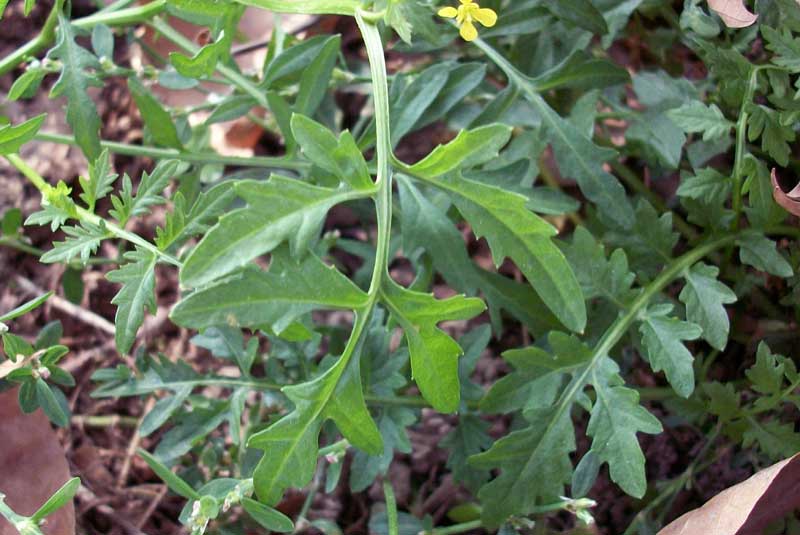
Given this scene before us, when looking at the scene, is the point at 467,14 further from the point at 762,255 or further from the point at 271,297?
the point at 762,255

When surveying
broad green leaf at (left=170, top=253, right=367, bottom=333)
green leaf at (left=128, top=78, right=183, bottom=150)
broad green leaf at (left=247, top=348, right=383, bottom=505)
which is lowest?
broad green leaf at (left=247, top=348, right=383, bottom=505)

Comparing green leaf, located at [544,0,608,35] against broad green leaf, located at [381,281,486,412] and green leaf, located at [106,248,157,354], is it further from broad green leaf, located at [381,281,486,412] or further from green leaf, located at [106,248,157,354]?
green leaf, located at [106,248,157,354]

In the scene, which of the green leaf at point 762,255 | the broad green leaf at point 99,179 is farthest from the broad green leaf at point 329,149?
the green leaf at point 762,255

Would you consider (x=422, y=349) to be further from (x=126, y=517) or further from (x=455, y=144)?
(x=126, y=517)

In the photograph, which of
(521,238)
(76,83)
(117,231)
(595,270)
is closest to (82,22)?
(76,83)

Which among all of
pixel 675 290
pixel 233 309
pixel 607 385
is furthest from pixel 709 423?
pixel 233 309

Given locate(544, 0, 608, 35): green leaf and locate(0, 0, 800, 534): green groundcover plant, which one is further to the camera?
locate(544, 0, 608, 35): green leaf

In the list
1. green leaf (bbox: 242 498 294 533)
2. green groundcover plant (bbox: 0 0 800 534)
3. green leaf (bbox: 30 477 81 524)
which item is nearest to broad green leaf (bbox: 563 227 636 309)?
green groundcover plant (bbox: 0 0 800 534)

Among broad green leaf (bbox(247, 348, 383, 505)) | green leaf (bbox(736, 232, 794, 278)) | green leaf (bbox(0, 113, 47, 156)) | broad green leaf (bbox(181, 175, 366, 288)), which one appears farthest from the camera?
green leaf (bbox(736, 232, 794, 278))

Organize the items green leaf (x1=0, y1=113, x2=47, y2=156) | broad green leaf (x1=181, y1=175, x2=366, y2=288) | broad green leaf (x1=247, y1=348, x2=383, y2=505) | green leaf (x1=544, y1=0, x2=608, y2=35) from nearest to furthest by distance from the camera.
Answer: broad green leaf (x1=181, y1=175, x2=366, y2=288) < broad green leaf (x1=247, y1=348, x2=383, y2=505) < green leaf (x1=0, y1=113, x2=47, y2=156) < green leaf (x1=544, y1=0, x2=608, y2=35)
